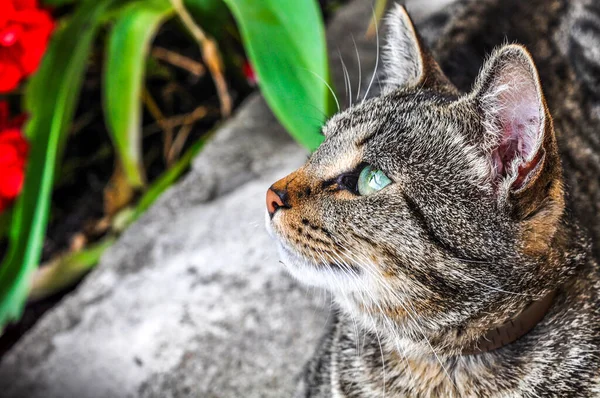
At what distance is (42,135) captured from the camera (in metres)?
1.85

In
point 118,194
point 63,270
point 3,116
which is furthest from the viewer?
point 118,194

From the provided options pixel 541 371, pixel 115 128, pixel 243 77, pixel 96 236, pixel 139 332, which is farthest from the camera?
pixel 243 77

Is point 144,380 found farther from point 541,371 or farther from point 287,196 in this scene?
point 541,371

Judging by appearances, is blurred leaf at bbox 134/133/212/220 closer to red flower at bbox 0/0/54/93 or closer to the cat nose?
red flower at bbox 0/0/54/93

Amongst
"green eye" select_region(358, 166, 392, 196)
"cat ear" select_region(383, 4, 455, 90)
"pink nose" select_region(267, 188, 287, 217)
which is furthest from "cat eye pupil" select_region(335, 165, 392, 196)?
"cat ear" select_region(383, 4, 455, 90)

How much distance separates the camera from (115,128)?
1.92m

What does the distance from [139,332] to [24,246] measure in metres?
0.41

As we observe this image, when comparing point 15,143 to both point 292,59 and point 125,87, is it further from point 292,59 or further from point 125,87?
point 292,59

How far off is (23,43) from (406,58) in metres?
1.14

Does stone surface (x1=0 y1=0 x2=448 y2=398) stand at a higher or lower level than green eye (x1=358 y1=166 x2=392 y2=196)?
lower

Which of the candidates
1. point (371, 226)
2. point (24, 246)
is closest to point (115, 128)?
point (24, 246)

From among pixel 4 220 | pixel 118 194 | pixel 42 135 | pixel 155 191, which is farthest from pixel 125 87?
pixel 4 220

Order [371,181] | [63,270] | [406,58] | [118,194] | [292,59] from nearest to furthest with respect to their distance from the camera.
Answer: [371,181] < [406,58] < [292,59] < [63,270] < [118,194]

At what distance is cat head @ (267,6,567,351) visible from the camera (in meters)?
0.93
